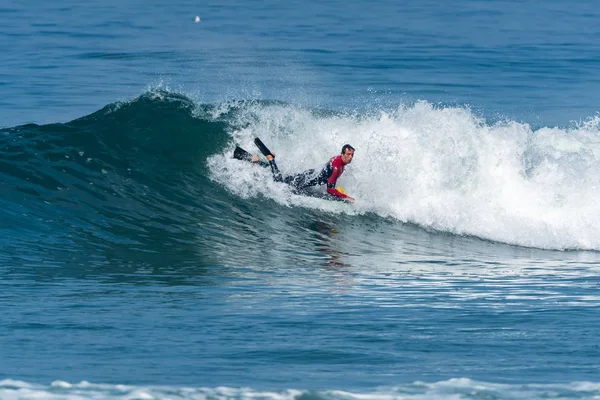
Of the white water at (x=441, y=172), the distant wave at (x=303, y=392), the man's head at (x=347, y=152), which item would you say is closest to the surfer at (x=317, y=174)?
the man's head at (x=347, y=152)

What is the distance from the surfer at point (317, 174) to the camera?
14.2 metres

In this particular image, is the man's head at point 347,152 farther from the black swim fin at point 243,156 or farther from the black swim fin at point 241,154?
the black swim fin at point 241,154

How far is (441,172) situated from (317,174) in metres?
2.38

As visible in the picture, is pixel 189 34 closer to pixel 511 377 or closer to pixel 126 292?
pixel 126 292

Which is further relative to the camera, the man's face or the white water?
the white water

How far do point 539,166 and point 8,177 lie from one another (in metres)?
8.75

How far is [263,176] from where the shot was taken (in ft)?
50.1

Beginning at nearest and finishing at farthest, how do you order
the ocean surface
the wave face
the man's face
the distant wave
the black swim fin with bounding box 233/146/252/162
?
the distant wave → the ocean surface → the wave face → the man's face → the black swim fin with bounding box 233/146/252/162

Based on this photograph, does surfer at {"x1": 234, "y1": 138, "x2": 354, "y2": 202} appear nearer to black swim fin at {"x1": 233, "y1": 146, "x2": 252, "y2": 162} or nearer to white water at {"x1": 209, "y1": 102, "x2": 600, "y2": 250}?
black swim fin at {"x1": 233, "y1": 146, "x2": 252, "y2": 162}

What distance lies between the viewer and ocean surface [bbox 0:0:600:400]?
7.11 m

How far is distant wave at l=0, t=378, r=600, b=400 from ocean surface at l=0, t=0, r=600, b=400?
23mm

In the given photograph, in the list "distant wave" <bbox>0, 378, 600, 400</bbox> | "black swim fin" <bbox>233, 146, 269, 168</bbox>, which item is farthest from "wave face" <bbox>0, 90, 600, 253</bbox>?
"distant wave" <bbox>0, 378, 600, 400</bbox>

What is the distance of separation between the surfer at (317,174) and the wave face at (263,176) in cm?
21

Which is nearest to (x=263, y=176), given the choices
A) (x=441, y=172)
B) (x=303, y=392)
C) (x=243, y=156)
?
(x=243, y=156)
